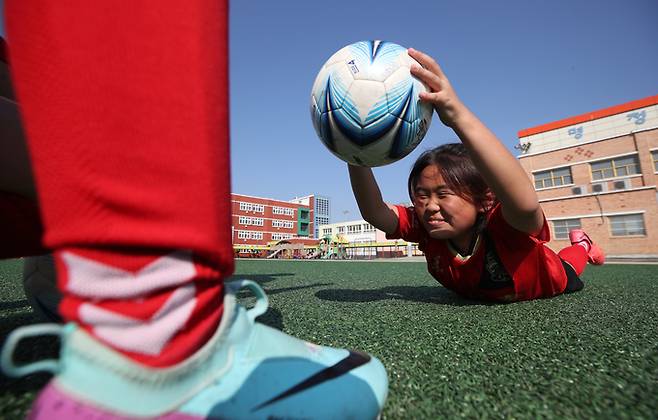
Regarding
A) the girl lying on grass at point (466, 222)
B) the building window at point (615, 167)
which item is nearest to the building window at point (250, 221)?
the building window at point (615, 167)

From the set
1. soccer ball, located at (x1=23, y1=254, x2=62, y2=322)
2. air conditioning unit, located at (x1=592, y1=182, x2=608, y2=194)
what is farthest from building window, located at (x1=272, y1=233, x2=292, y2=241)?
soccer ball, located at (x1=23, y1=254, x2=62, y2=322)

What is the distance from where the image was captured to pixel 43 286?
1.08 m

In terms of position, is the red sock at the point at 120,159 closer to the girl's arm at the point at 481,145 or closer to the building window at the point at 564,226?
the girl's arm at the point at 481,145

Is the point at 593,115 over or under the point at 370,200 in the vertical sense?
over

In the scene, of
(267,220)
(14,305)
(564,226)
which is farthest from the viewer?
(267,220)

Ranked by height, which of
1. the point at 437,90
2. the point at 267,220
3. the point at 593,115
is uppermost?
the point at 593,115

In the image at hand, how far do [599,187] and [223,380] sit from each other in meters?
21.7

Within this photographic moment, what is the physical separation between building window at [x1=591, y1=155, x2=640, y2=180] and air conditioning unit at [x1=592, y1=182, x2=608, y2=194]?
0.75m

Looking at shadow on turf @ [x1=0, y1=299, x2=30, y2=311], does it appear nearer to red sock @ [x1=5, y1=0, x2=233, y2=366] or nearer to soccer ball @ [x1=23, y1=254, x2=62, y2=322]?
soccer ball @ [x1=23, y1=254, x2=62, y2=322]

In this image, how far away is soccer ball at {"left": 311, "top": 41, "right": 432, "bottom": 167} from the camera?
4.33ft

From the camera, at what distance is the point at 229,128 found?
0.55 m

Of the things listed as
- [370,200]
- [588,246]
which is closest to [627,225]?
[588,246]

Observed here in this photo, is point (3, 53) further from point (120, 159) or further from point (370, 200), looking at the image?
point (370, 200)

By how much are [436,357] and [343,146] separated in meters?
0.90
